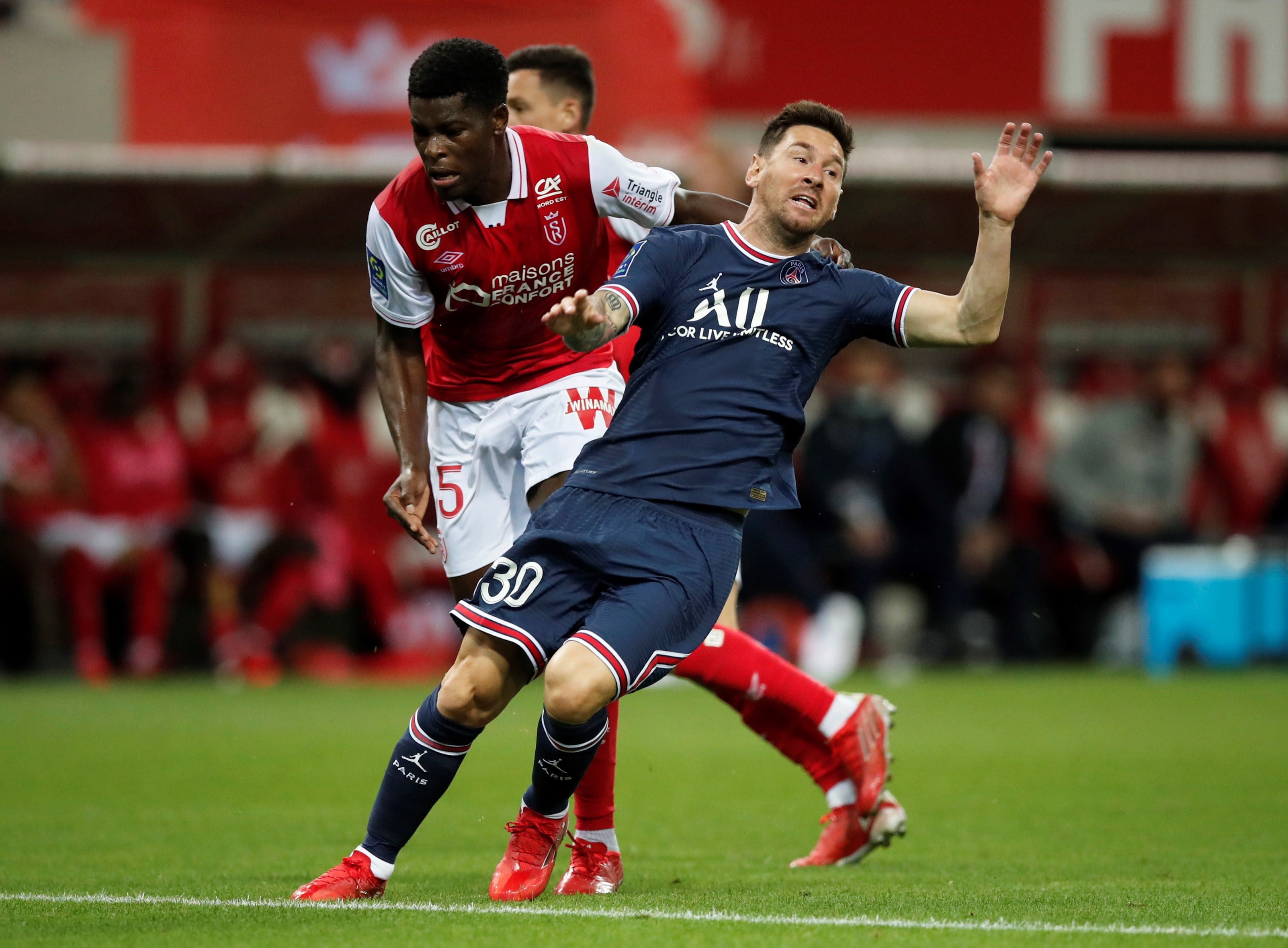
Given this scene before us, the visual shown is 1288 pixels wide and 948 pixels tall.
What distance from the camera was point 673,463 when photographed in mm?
5109

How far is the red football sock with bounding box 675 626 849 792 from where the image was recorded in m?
6.14

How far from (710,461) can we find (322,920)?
1594 millimetres

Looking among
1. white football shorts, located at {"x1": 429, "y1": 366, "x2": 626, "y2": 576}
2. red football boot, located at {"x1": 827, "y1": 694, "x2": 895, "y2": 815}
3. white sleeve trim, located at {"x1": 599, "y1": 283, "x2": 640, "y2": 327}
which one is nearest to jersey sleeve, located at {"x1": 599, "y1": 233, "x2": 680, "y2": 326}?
white sleeve trim, located at {"x1": 599, "y1": 283, "x2": 640, "y2": 327}

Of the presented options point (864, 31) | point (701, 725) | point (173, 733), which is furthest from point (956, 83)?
point (173, 733)

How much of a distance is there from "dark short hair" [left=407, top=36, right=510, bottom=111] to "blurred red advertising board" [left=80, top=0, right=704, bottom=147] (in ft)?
33.2

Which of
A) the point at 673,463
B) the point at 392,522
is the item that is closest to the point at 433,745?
the point at 673,463

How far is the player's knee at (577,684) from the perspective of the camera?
15.7ft

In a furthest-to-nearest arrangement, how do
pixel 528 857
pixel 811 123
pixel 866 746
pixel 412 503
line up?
pixel 866 746 → pixel 412 503 → pixel 811 123 → pixel 528 857

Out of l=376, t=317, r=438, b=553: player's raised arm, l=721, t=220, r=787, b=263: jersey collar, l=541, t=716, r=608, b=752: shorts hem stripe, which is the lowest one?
l=541, t=716, r=608, b=752: shorts hem stripe

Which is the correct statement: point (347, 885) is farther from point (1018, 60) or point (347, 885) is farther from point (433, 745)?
point (1018, 60)

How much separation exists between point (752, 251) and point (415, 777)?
1.74 meters

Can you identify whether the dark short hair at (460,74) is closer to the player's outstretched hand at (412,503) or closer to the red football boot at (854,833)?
the player's outstretched hand at (412,503)

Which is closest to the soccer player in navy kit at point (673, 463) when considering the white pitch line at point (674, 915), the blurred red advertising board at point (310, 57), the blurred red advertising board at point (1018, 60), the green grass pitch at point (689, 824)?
the white pitch line at point (674, 915)

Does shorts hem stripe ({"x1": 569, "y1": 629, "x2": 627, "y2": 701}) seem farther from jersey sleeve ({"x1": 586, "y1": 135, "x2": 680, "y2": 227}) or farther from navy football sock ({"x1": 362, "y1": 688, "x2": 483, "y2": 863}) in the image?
jersey sleeve ({"x1": 586, "y1": 135, "x2": 680, "y2": 227})
